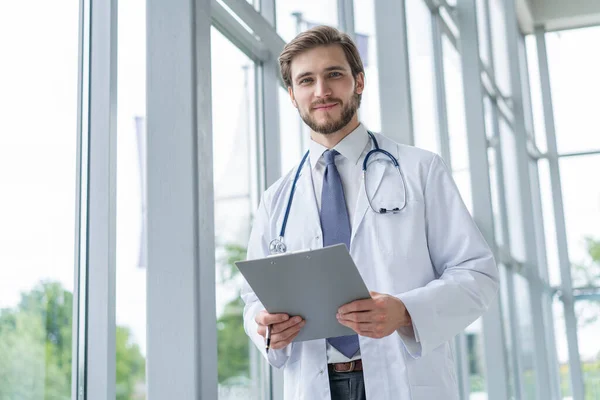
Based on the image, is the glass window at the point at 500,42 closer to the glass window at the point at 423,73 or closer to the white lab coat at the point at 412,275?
the glass window at the point at 423,73

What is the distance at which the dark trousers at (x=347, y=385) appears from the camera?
5.61ft

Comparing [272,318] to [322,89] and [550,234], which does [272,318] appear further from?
[550,234]

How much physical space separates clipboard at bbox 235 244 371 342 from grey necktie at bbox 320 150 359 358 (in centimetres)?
28

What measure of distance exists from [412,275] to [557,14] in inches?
305

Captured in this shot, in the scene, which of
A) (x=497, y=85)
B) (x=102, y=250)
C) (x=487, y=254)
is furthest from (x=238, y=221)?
(x=497, y=85)

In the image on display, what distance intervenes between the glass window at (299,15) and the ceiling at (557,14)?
5339mm

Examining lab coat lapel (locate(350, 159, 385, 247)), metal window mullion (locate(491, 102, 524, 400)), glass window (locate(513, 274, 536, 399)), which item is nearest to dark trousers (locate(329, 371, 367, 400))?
lab coat lapel (locate(350, 159, 385, 247))

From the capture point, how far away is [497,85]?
7023 millimetres

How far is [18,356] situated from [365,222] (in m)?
0.92

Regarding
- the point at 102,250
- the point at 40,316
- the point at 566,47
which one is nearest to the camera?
the point at 40,316

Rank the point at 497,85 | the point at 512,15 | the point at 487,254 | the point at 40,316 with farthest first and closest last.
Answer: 1. the point at 512,15
2. the point at 497,85
3. the point at 40,316
4. the point at 487,254

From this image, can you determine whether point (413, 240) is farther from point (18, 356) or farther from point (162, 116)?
point (18, 356)

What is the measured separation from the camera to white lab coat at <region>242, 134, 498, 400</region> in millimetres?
1666

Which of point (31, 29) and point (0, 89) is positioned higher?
point (31, 29)
